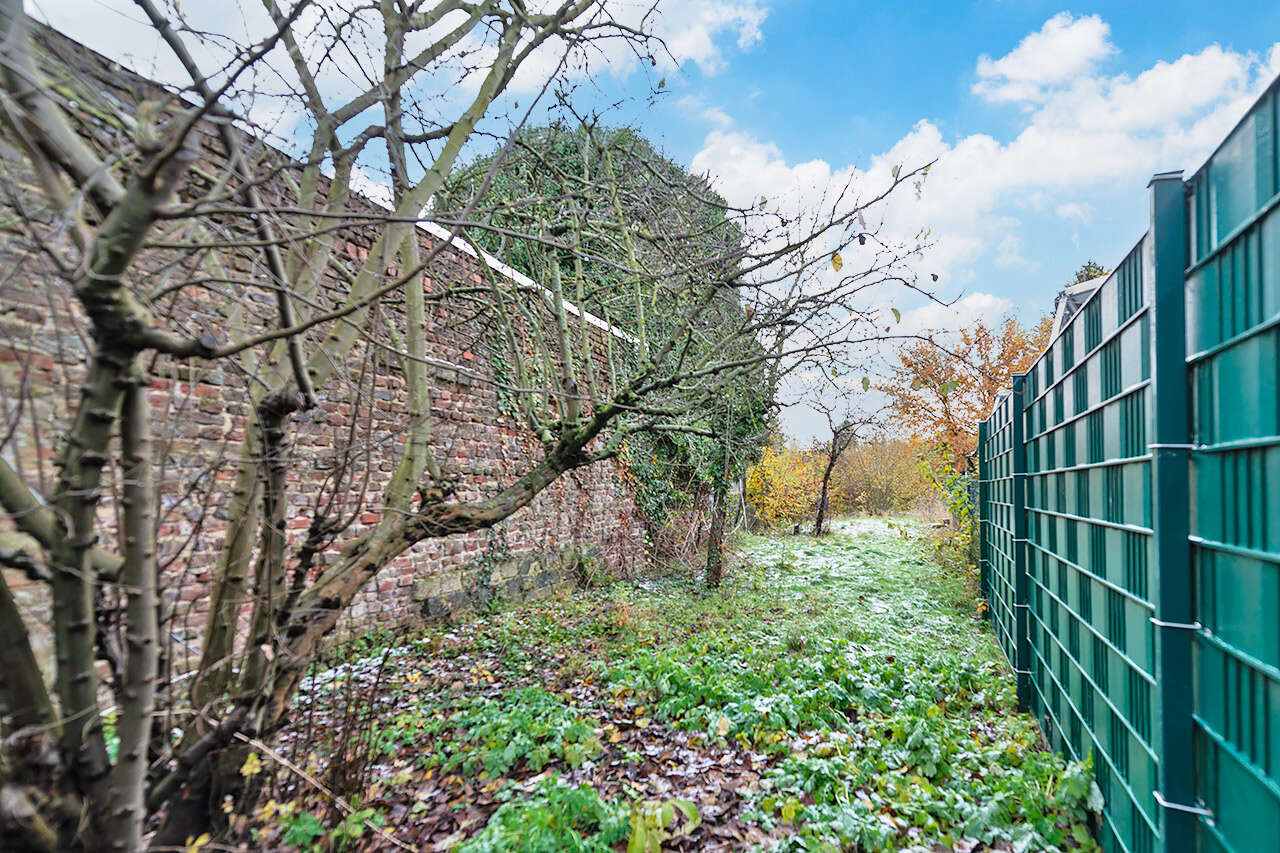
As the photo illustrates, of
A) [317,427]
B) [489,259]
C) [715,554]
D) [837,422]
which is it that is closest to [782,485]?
[837,422]

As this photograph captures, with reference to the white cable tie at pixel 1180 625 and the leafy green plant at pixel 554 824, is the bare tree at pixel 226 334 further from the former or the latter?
the white cable tie at pixel 1180 625

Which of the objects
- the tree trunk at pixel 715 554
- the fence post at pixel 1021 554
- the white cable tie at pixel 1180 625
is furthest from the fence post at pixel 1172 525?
the tree trunk at pixel 715 554

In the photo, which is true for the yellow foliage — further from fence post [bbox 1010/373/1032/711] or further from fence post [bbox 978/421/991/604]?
fence post [bbox 1010/373/1032/711]

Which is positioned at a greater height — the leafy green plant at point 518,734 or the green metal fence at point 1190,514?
the green metal fence at point 1190,514

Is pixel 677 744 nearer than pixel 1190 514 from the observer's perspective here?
No

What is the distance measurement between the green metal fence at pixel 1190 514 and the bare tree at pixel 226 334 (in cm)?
172

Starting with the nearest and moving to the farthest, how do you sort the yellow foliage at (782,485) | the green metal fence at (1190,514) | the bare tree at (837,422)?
the green metal fence at (1190,514)
the bare tree at (837,422)
the yellow foliage at (782,485)

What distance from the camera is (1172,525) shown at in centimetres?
150

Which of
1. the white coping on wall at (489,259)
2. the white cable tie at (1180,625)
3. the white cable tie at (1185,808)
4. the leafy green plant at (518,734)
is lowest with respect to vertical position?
the leafy green plant at (518,734)

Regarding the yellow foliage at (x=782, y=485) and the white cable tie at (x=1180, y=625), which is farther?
the yellow foliage at (x=782, y=485)

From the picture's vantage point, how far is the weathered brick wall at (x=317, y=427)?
1809mm

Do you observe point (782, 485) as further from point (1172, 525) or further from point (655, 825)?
point (1172, 525)

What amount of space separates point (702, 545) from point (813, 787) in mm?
7001

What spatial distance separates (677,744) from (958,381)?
15151 millimetres
